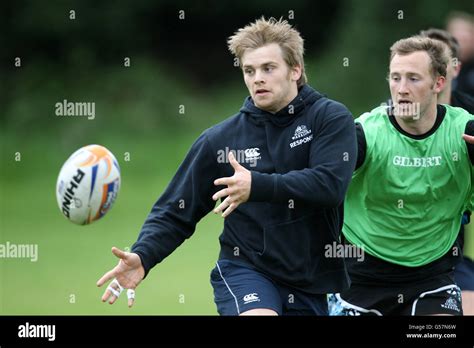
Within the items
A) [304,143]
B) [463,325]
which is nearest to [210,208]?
[304,143]

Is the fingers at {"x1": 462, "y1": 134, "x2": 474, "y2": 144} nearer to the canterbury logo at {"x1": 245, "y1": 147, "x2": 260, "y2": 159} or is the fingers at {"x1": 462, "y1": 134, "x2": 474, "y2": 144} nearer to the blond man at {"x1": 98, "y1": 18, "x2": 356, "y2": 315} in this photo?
the blond man at {"x1": 98, "y1": 18, "x2": 356, "y2": 315}

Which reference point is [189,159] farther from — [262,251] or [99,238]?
[99,238]

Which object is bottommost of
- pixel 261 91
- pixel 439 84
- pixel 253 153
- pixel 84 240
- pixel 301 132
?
pixel 84 240

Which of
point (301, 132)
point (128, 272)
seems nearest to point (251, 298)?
point (128, 272)

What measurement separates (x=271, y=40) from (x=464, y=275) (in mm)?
2383

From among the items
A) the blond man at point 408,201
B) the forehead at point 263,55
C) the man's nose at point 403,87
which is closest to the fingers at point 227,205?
the forehead at point 263,55

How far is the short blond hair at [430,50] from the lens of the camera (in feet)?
21.2

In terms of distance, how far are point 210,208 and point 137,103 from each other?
14.5 metres

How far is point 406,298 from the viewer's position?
624cm

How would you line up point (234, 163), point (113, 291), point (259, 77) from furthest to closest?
point (259, 77) → point (113, 291) → point (234, 163)

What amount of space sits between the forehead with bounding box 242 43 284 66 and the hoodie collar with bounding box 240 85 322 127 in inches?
9.3

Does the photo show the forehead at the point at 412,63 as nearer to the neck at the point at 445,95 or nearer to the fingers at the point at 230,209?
the neck at the point at 445,95

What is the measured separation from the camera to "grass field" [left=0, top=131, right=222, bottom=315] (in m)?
10.6

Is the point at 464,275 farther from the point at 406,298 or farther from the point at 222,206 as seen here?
the point at 222,206
